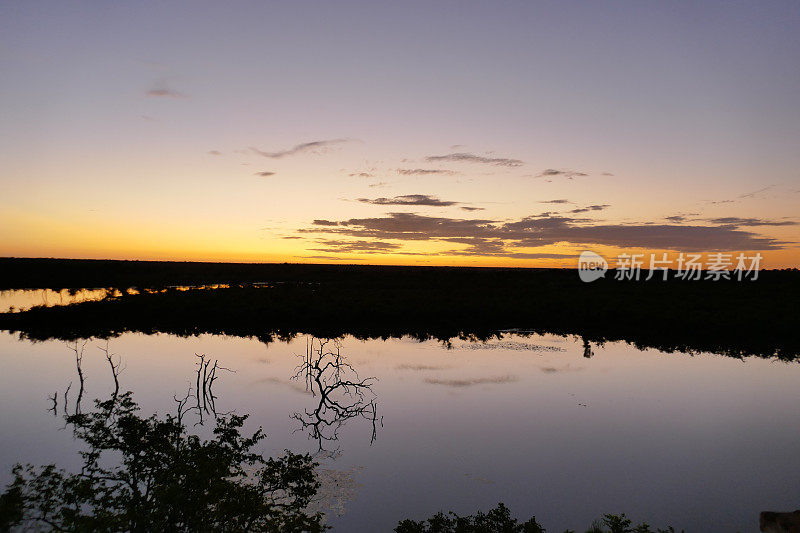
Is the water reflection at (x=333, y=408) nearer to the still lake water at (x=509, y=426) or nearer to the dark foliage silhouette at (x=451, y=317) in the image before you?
the still lake water at (x=509, y=426)

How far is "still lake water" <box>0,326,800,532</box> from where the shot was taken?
37.2ft

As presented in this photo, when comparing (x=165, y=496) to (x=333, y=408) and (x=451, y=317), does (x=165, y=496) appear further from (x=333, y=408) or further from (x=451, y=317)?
(x=451, y=317)

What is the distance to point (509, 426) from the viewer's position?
1622 cm

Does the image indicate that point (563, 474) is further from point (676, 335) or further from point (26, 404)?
point (676, 335)

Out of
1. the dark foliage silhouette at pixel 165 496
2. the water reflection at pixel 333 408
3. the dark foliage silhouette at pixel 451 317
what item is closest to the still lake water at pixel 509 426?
the water reflection at pixel 333 408

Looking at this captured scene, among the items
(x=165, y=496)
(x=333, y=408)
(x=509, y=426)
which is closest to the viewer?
(x=165, y=496)

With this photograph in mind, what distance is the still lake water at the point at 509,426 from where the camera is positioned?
1133 centimetres

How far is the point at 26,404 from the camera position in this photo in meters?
17.7

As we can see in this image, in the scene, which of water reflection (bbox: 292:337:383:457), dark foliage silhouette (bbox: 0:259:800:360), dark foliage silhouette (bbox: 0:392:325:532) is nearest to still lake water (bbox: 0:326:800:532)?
water reflection (bbox: 292:337:383:457)

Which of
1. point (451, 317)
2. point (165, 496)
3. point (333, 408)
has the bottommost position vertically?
point (333, 408)

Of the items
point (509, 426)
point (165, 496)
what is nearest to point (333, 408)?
point (509, 426)

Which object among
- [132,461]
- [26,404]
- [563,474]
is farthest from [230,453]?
[26,404]

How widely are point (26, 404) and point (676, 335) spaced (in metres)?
37.6

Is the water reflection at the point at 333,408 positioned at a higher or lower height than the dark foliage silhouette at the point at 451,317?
lower
